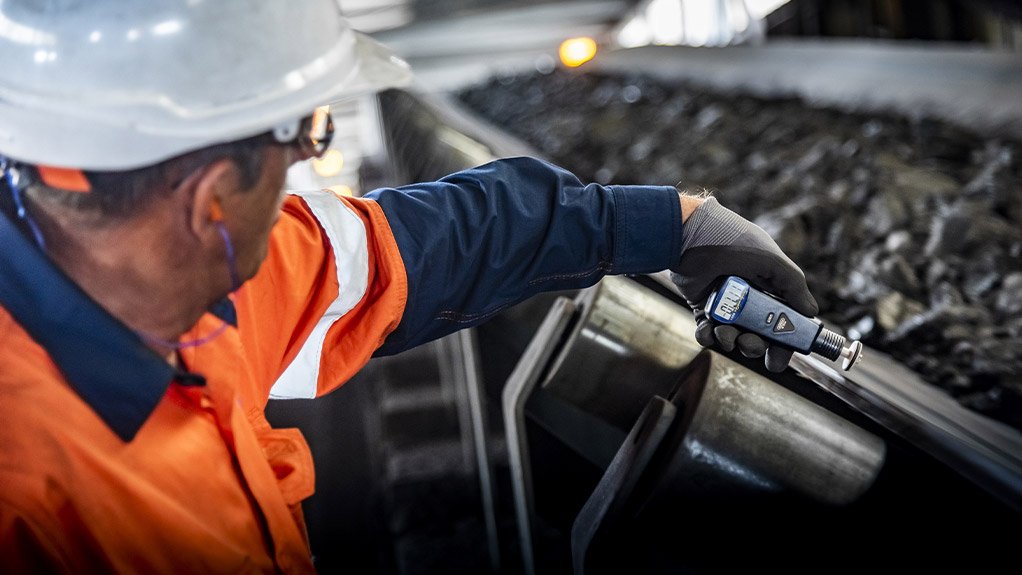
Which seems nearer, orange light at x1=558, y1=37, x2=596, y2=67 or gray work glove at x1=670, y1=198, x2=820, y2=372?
gray work glove at x1=670, y1=198, x2=820, y2=372

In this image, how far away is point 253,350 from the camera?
4.38 ft

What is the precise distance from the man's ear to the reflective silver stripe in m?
0.30

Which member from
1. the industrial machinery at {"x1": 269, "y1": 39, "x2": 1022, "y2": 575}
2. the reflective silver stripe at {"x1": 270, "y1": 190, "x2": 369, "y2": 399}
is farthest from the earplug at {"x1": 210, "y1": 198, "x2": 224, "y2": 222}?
the industrial machinery at {"x1": 269, "y1": 39, "x2": 1022, "y2": 575}

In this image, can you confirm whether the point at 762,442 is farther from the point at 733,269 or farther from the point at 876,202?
the point at 876,202

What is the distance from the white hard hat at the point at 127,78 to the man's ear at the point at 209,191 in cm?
4

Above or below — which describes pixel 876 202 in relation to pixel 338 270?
below

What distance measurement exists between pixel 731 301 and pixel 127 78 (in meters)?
0.93

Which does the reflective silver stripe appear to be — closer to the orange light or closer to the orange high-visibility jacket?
the orange high-visibility jacket

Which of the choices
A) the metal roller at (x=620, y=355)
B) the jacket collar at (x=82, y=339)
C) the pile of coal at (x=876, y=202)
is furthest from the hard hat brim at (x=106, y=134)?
the pile of coal at (x=876, y=202)

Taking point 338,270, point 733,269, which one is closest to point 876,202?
point 733,269

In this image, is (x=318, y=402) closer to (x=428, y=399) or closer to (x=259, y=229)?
(x=428, y=399)

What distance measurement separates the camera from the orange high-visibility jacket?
3.24ft

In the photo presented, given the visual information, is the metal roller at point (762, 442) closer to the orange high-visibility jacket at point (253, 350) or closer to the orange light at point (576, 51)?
the orange high-visibility jacket at point (253, 350)

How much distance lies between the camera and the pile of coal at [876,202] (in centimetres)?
206
